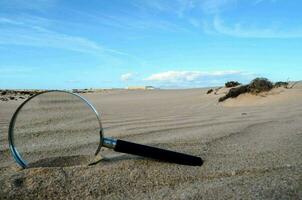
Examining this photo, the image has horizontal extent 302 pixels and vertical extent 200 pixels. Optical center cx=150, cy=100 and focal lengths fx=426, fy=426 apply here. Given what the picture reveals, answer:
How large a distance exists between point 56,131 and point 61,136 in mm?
66

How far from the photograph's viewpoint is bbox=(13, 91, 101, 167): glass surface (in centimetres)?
215

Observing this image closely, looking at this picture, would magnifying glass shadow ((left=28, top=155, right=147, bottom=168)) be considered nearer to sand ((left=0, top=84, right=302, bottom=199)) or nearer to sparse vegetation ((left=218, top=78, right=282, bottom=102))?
sand ((left=0, top=84, right=302, bottom=199))

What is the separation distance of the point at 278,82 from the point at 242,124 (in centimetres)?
450

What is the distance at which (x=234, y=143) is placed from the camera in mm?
2717

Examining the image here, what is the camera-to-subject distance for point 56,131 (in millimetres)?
2527

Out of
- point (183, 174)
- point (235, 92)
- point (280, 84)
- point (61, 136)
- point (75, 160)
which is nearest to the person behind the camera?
point (183, 174)

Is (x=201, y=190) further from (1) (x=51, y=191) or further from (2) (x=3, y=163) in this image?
(2) (x=3, y=163)

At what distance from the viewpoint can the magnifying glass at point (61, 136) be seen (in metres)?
2.05

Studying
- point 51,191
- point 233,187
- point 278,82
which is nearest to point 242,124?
point 233,187

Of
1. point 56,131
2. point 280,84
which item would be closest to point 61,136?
point 56,131

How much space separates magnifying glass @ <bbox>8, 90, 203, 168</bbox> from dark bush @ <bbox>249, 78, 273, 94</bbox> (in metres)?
4.97

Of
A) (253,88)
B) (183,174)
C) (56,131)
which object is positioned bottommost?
(183,174)

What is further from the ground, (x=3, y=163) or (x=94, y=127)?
(x=94, y=127)

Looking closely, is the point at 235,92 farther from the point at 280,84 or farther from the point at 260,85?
the point at 280,84
